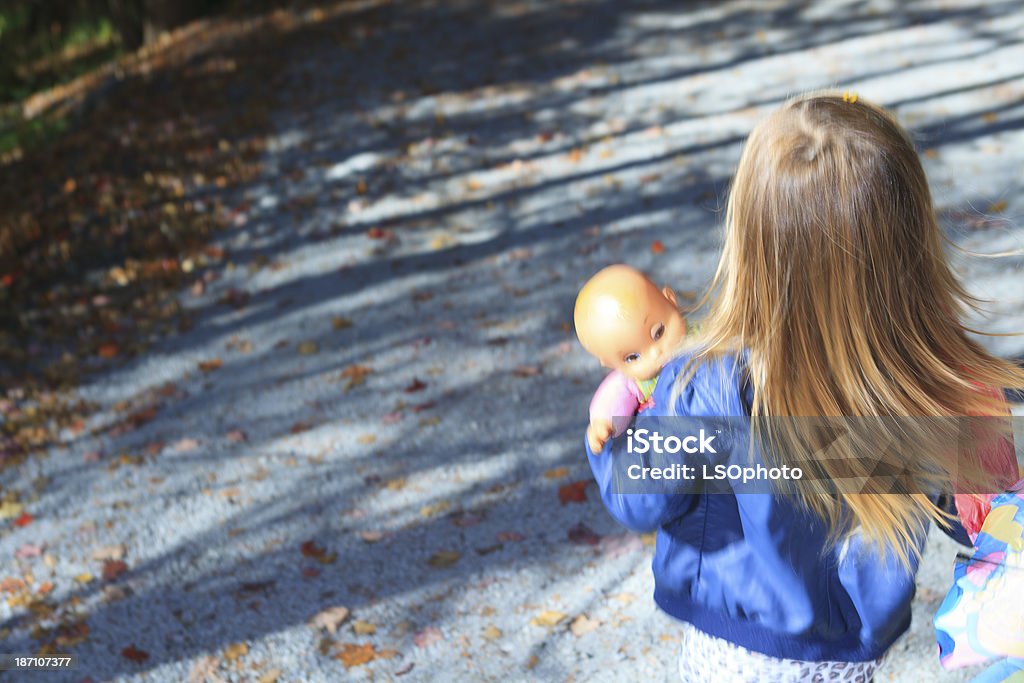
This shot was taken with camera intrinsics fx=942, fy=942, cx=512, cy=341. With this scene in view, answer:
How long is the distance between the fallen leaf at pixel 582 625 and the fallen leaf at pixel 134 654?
1711 millimetres

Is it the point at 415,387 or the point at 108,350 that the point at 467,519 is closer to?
the point at 415,387

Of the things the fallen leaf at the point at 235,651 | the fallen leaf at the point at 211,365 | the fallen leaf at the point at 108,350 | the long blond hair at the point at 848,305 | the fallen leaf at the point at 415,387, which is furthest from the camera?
the fallen leaf at the point at 108,350

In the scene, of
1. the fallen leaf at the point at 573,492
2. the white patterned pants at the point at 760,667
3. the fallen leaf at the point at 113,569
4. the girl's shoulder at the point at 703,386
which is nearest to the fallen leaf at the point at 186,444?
the fallen leaf at the point at 113,569

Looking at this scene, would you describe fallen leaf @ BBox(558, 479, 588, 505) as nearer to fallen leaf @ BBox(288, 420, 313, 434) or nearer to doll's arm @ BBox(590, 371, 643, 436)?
fallen leaf @ BBox(288, 420, 313, 434)

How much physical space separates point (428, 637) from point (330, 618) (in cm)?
46

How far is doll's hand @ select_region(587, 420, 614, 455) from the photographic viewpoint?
5.47ft

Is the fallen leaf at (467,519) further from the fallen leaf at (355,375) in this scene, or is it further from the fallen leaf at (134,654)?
the fallen leaf at (355,375)

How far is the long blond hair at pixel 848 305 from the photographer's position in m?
1.58

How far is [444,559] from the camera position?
408cm

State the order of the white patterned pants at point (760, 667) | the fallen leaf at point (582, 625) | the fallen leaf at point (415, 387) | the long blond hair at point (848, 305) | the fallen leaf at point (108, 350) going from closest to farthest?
the long blond hair at point (848, 305)
the white patterned pants at point (760, 667)
the fallen leaf at point (582, 625)
the fallen leaf at point (415, 387)
the fallen leaf at point (108, 350)

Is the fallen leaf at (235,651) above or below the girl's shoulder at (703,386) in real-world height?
below

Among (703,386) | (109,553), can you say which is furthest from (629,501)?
(109,553)

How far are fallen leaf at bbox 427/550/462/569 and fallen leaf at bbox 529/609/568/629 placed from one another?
1.81ft

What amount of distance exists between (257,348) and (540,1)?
315 inches
